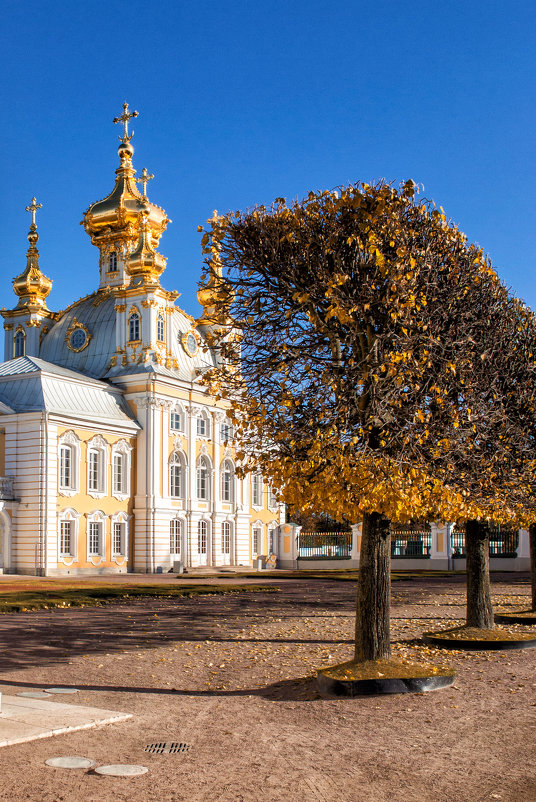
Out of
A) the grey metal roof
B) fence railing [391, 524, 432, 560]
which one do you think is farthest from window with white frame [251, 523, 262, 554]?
the grey metal roof

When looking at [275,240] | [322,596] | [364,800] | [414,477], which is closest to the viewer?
[364,800]

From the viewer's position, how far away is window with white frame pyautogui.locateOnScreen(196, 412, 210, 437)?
49969 mm

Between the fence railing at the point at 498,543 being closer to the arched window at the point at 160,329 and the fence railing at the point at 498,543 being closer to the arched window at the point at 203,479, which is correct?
the arched window at the point at 203,479

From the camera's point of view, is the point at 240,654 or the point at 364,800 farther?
the point at 240,654

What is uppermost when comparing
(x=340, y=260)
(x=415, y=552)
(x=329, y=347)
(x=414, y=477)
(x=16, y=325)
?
(x=16, y=325)

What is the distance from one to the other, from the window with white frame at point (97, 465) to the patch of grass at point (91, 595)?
602 inches

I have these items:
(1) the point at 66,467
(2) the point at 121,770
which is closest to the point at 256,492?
(1) the point at 66,467

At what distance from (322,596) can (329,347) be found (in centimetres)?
1537

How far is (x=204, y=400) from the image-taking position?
50281 mm

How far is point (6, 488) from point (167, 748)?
3316cm

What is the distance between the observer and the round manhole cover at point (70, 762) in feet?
23.1

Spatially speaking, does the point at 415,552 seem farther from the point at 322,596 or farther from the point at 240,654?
the point at 240,654

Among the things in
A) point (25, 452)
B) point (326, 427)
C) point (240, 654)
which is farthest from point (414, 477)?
point (25, 452)

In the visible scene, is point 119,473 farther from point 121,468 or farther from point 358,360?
point 358,360
